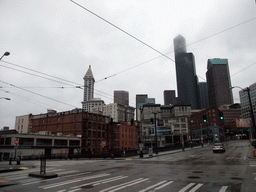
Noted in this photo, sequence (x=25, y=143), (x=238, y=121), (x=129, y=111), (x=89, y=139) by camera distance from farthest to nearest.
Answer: (x=129, y=111)
(x=89, y=139)
(x=25, y=143)
(x=238, y=121)

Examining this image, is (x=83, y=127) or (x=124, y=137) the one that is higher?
(x=83, y=127)

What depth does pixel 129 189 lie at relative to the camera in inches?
368

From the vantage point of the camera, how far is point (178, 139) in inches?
4126

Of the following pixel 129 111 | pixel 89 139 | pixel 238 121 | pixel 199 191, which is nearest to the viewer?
pixel 199 191

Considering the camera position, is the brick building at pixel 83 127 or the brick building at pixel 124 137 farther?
the brick building at pixel 124 137

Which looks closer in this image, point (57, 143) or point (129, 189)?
point (129, 189)

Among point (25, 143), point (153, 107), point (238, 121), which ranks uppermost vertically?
point (153, 107)

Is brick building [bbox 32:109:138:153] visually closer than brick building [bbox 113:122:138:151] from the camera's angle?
Yes

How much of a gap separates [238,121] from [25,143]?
5127cm

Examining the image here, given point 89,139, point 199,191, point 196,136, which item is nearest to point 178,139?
point 196,136

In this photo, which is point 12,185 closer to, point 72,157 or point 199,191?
point 199,191

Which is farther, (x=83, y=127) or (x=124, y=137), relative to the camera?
(x=124, y=137)

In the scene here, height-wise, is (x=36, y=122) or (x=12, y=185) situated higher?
(x=36, y=122)

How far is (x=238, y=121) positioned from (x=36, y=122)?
228 feet
